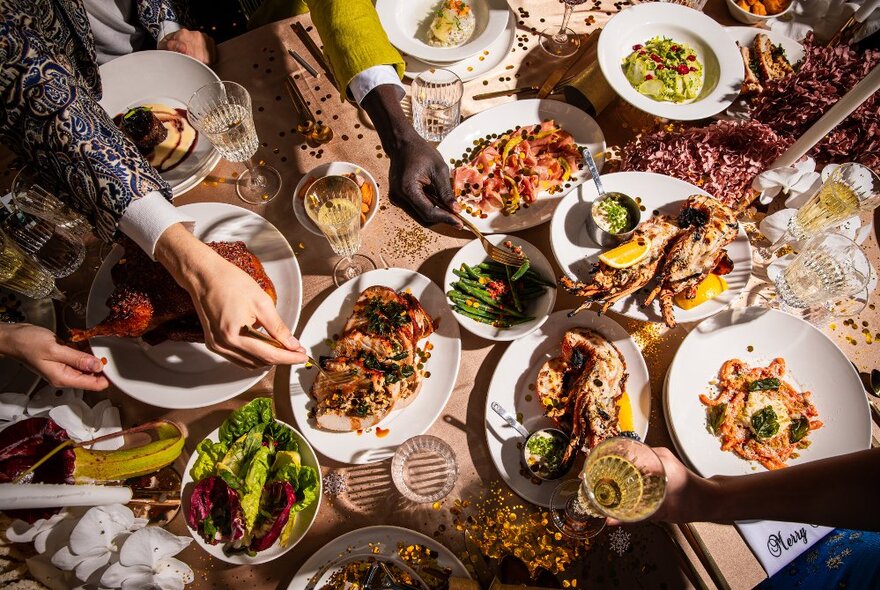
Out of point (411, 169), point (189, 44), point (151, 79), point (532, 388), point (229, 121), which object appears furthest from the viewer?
point (189, 44)

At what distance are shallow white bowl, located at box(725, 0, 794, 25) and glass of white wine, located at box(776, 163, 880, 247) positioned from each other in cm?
118

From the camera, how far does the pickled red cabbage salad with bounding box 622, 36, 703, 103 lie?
2723 mm

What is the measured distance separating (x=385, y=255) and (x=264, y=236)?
1.95 feet

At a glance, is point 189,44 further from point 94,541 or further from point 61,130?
point 94,541

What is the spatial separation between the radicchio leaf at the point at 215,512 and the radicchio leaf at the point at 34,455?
51 centimetres

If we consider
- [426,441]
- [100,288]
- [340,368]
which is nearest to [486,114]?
[340,368]

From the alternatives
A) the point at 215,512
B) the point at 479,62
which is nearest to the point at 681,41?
the point at 479,62

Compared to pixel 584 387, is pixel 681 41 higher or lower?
higher

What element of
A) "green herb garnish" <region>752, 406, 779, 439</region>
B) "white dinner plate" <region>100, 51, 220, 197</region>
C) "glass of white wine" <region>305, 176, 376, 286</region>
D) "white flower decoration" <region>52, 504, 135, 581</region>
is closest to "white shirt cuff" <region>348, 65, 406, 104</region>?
"glass of white wine" <region>305, 176, 376, 286</region>

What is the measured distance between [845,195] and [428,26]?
2.32 metres

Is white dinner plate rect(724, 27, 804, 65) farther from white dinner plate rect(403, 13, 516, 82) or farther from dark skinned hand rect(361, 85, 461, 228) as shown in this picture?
dark skinned hand rect(361, 85, 461, 228)

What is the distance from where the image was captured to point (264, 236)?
2.41 meters

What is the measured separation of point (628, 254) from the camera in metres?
2.24

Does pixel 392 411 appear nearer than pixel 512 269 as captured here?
Yes
